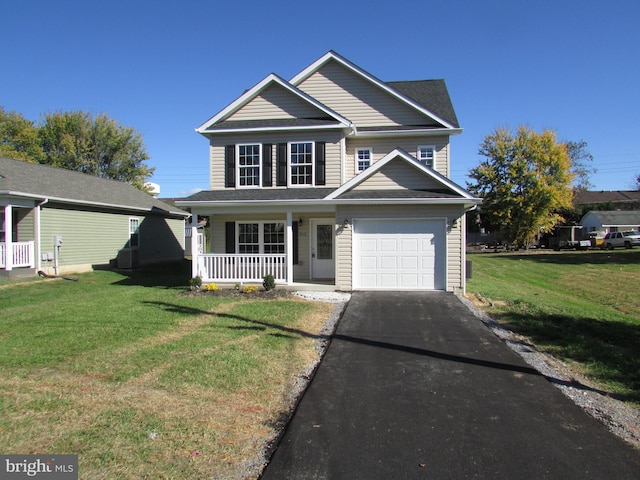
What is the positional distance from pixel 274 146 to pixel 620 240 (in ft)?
138

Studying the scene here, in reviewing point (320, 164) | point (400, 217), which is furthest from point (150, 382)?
point (320, 164)

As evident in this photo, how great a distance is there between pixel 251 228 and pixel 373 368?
9.97 m

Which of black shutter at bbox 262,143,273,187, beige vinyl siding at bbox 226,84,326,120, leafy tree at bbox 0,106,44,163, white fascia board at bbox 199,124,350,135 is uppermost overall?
leafy tree at bbox 0,106,44,163

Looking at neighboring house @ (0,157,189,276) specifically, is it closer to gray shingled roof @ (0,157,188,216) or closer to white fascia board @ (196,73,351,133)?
gray shingled roof @ (0,157,188,216)

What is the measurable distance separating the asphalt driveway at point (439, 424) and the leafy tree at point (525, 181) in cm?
3806

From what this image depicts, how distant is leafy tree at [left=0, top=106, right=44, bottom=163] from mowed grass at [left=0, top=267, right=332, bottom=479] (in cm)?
3366

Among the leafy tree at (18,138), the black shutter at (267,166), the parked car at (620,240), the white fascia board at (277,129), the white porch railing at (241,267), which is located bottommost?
the white porch railing at (241,267)

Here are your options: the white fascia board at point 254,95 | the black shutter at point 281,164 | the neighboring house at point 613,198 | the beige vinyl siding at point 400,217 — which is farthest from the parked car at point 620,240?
the black shutter at point 281,164

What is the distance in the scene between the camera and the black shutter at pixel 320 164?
1447cm

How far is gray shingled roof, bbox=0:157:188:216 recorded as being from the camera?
16.3 metres

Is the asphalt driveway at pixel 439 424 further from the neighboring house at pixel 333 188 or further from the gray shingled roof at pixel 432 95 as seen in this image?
the gray shingled roof at pixel 432 95

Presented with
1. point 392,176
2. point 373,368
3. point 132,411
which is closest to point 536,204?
point 392,176

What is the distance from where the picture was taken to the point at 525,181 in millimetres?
40656

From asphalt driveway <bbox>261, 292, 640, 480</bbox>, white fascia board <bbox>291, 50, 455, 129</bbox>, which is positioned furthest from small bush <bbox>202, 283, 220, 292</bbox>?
white fascia board <bbox>291, 50, 455, 129</bbox>
